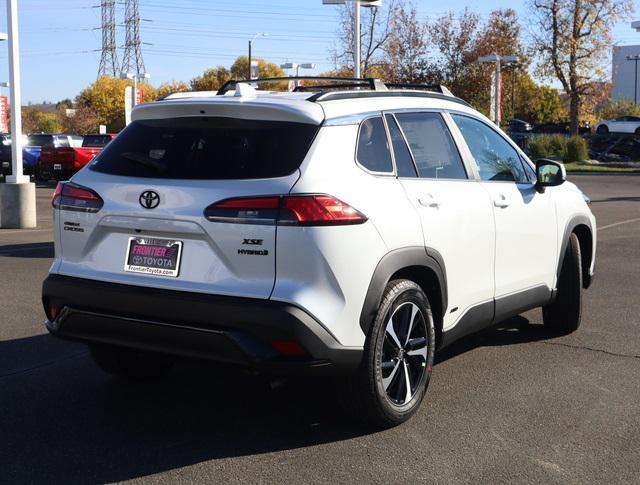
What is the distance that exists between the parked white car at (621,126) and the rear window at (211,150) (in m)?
45.8

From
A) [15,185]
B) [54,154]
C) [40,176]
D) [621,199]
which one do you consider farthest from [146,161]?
[40,176]

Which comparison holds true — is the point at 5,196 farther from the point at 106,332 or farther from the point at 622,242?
the point at 106,332

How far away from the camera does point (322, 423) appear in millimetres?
4738

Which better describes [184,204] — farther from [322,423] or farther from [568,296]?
[568,296]

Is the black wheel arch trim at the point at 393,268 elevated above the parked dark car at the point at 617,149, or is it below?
above

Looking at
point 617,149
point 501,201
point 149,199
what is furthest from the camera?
point 617,149

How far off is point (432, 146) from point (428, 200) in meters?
0.49

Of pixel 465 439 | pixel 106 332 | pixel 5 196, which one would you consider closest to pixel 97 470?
pixel 106 332

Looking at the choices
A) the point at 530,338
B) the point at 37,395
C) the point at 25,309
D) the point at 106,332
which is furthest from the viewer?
the point at 25,309

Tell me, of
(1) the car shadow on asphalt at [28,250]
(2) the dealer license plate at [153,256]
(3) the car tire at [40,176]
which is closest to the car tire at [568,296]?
(2) the dealer license plate at [153,256]

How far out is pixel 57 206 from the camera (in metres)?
4.71

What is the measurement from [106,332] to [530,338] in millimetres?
3668

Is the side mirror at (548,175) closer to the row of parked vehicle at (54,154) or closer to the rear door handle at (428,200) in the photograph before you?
the rear door handle at (428,200)

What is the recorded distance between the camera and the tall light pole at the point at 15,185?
14766 millimetres
